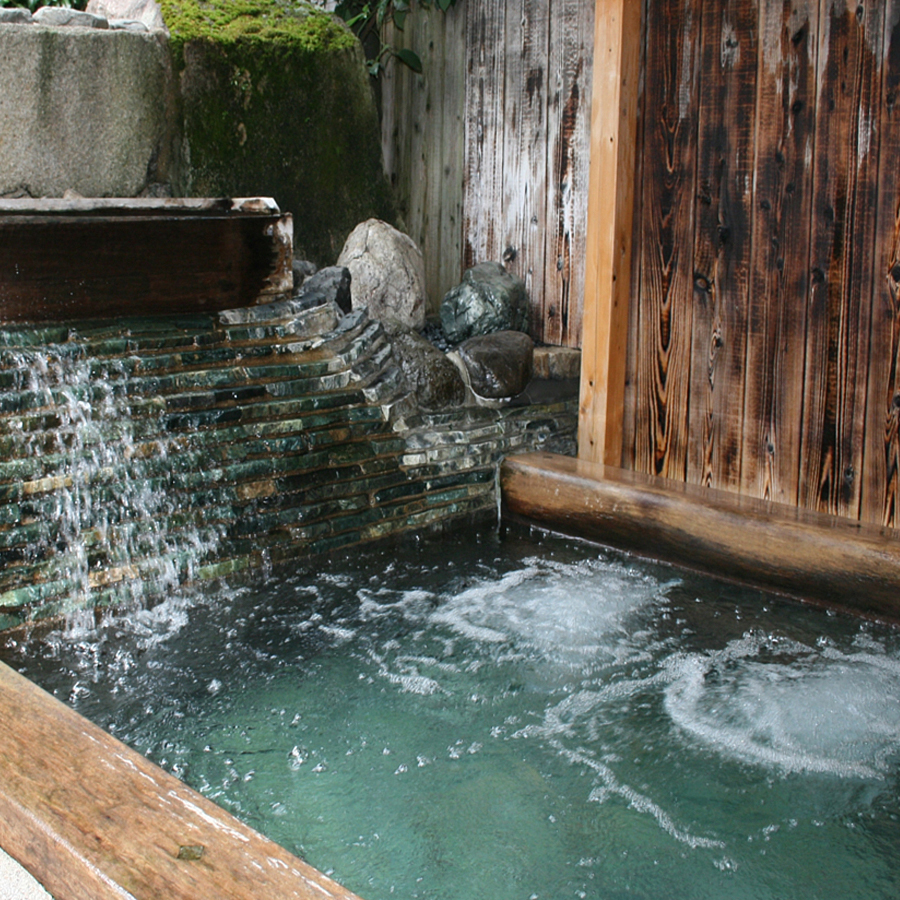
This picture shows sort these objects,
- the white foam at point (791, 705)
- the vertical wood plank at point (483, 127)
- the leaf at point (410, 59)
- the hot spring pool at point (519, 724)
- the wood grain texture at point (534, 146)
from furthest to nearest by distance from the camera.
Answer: the leaf at point (410, 59)
the vertical wood plank at point (483, 127)
the wood grain texture at point (534, 146)
the white foam at point (791, 705)
the hot spring pool at point (519, 724)

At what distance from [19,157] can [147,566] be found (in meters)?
2.12

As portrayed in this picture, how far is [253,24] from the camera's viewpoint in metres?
4.96

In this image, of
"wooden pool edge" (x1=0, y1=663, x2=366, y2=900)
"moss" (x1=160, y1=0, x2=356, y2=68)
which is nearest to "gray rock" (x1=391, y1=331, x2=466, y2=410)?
"moss" (x1=160, y1=0, x2=356, y2=68)

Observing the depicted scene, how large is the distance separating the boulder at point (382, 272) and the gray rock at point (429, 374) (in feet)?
1.83

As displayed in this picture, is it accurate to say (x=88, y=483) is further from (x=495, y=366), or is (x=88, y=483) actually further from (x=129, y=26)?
(x=129, y=26)

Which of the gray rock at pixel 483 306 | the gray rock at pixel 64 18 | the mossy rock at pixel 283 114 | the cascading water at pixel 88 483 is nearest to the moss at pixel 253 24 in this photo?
the mossy rock at pixel 283 114

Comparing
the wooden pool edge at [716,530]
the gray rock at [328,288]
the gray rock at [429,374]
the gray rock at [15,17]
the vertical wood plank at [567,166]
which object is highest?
the gray rock at [15,17]

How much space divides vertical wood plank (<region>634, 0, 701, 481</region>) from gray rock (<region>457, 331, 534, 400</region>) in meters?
0.54

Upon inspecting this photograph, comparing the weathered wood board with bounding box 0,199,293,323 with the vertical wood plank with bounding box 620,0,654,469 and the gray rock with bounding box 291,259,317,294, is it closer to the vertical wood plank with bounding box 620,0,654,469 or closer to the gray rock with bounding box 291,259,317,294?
the gray rock with bounding box 291,259,317,294

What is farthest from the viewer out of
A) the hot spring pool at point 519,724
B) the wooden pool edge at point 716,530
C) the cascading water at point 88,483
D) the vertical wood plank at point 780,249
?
the vertical wood plank at point 780,249

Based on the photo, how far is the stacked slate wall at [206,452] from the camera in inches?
118

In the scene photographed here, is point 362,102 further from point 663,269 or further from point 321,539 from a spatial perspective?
point 321,539

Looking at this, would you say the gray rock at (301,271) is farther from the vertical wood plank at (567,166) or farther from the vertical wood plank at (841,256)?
the vertical wood plank at (841,256)

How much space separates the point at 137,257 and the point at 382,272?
4.53 ft
